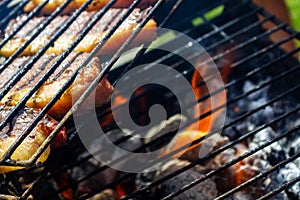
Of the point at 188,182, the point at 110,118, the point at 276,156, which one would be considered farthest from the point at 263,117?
the point at 110,118

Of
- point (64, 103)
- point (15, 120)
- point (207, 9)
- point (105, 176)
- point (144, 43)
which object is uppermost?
point (207, 9)

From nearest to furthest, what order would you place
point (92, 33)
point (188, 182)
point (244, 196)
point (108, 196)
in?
point (92, 33), point (244, 196), point (188, 182), point (108, 196)

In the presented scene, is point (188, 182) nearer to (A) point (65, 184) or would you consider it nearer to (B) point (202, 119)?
(B) point (202, 119)

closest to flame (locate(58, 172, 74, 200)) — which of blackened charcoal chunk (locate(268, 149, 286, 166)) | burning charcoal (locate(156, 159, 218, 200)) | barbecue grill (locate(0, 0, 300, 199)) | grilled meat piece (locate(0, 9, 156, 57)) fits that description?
barbecue grill (locate(0, 0, 300, 199))

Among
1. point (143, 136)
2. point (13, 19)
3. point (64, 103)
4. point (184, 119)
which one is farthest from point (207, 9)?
point (64, 103)

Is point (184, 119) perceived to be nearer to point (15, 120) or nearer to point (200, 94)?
point (200, 94)

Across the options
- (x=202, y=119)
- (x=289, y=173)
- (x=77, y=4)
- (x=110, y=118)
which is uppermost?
(x=77, y=4)
